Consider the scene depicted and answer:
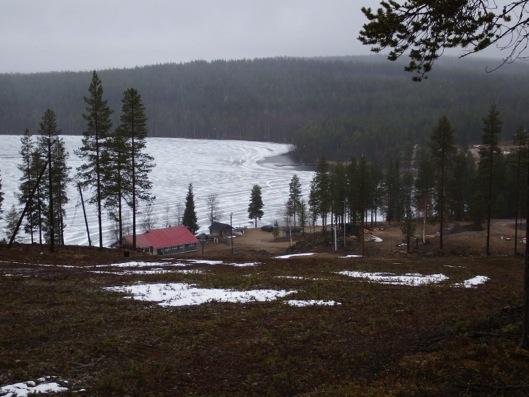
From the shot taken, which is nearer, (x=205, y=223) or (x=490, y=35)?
(x=490, y=35)

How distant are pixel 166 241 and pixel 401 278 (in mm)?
49980

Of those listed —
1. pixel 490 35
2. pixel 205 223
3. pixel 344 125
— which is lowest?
pixel 205 223

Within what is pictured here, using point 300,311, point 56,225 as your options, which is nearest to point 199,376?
point 300,311

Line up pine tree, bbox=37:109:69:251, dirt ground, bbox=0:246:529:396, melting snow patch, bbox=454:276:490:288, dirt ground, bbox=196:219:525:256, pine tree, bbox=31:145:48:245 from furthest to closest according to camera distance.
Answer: dirt ground, bbox=196:219:525:256 < pine tree, bbox=31:145:48:245 < pine tree, bbox=37:109:69:251 < melting snow patch, bbox=454:276:490:288 < dirt ground, bbox=0:246:529:396

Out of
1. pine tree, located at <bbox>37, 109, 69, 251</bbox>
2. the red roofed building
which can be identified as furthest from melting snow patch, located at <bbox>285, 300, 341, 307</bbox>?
the red roofed building

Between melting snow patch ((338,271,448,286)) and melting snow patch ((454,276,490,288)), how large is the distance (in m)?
1.15

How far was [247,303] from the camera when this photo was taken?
643 inches

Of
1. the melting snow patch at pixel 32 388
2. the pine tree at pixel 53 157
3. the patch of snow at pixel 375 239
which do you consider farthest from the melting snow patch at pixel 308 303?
the patch of snow at pixel 375 239

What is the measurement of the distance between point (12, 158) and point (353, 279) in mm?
160422

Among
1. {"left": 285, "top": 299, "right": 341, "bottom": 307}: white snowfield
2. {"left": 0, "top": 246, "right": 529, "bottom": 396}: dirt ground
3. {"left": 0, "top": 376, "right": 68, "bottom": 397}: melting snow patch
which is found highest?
{"left": 0, "top": 376, "right": 68, "bottom": 397}: melting snow patch

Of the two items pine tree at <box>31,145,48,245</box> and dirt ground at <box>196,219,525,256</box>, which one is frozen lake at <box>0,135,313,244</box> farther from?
pine tree at <box>31,145,48,245</box>

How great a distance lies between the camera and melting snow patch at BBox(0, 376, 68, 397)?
25.4 feet

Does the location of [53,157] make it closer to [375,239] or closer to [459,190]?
[375,239]

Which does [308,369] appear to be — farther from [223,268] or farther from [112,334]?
[223,268]
